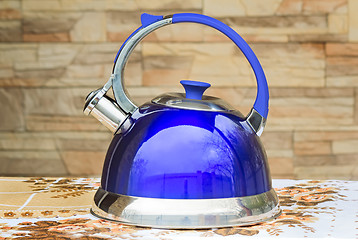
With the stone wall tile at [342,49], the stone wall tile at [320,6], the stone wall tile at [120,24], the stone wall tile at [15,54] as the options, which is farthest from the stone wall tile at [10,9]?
the stone wall tile at [342,49]

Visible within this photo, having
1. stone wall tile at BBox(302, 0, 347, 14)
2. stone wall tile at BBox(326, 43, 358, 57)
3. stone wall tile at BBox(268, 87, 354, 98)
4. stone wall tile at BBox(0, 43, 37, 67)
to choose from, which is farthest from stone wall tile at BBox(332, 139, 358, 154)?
stone wall tile at BBox(0, 43, 37, 67)

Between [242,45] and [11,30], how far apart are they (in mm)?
1636

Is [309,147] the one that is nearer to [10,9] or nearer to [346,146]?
[346,146]

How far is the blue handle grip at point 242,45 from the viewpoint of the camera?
2.30 feet

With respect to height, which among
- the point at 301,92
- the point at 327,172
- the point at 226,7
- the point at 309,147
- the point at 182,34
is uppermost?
the point at 226,7

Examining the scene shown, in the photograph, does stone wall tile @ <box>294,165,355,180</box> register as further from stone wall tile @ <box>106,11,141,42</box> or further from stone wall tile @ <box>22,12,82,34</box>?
stone wall tile @ <box>22,12,82,34</box>

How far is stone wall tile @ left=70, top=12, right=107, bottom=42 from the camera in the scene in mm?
2104

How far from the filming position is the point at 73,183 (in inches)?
36.9

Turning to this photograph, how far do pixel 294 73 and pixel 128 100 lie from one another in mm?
1465


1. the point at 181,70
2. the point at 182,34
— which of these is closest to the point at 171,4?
the point at 182,34

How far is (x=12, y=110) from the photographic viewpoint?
216 centimetres

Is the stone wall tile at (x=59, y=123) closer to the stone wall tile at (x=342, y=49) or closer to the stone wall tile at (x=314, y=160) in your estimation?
the stone wall tile at (x=314, y=160)

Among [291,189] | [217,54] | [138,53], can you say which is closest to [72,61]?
[138,53]

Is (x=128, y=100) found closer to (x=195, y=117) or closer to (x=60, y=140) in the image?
(x=195, y=117)
